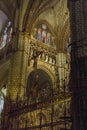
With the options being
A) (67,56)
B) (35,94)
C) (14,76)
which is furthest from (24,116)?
(67,56)

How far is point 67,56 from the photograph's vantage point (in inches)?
Result: 740

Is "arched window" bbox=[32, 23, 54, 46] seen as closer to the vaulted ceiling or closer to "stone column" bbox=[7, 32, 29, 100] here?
the vaulted ceiling

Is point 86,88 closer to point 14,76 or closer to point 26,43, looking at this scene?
point 14,76

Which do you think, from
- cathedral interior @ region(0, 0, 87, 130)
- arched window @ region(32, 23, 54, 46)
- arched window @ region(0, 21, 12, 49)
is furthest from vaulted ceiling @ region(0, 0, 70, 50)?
arched window @ region(0, 21, 12, 49)

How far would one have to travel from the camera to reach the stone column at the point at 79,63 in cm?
737

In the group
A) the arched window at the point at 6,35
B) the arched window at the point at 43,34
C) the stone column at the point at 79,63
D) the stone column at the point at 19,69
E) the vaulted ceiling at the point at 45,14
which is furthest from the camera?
the arched window at the point at 6,35

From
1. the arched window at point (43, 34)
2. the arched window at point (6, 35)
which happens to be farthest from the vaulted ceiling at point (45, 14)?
the arched window at point (6, 35)

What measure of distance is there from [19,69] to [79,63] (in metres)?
6.72

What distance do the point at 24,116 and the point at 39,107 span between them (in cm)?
137

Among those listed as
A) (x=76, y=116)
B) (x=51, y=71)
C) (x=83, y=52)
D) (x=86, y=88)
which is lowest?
(x=76, y=116)

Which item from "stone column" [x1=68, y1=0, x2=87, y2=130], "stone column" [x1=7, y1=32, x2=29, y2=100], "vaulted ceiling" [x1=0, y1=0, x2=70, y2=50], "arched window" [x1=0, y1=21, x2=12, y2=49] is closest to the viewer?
"stone column" [x1=68, y1=0, x2=87, y2=130]

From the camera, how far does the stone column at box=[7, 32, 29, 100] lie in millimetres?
13484

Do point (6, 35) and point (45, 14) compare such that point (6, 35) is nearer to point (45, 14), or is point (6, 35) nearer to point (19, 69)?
point (45, 14)

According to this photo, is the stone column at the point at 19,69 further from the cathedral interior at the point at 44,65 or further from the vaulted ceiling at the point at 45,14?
the vaulted ceiling at the point at 45,14
